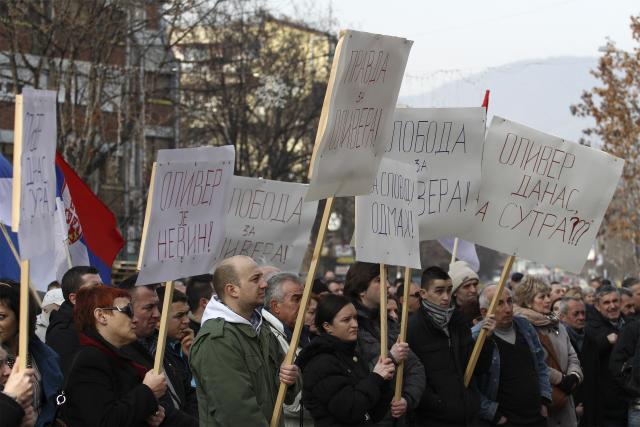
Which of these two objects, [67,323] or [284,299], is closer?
[67,323]

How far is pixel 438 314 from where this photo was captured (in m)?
8.12

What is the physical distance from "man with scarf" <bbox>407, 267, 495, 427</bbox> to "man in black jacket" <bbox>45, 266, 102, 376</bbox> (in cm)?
214

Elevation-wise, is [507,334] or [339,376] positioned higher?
[339,376]

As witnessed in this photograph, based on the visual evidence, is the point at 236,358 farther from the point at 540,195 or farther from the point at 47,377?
the point at 540,195

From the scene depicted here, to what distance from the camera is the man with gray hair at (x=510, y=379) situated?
859 cm

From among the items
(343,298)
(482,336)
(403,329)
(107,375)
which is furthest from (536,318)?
(107,375)

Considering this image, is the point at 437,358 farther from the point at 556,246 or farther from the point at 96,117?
the point at 96,117

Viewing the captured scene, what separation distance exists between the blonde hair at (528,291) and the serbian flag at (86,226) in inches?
140

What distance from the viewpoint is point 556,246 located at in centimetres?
867

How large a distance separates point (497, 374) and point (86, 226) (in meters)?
4.19

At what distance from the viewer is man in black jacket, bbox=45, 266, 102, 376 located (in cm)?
723

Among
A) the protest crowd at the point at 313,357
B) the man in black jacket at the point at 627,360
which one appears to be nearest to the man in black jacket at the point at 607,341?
the protest crowd at the point at 313,357

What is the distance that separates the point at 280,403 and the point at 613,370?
167 inches

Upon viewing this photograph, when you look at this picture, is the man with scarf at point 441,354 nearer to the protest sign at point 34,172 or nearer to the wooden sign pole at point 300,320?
the wooden sign pole at point 300,320
